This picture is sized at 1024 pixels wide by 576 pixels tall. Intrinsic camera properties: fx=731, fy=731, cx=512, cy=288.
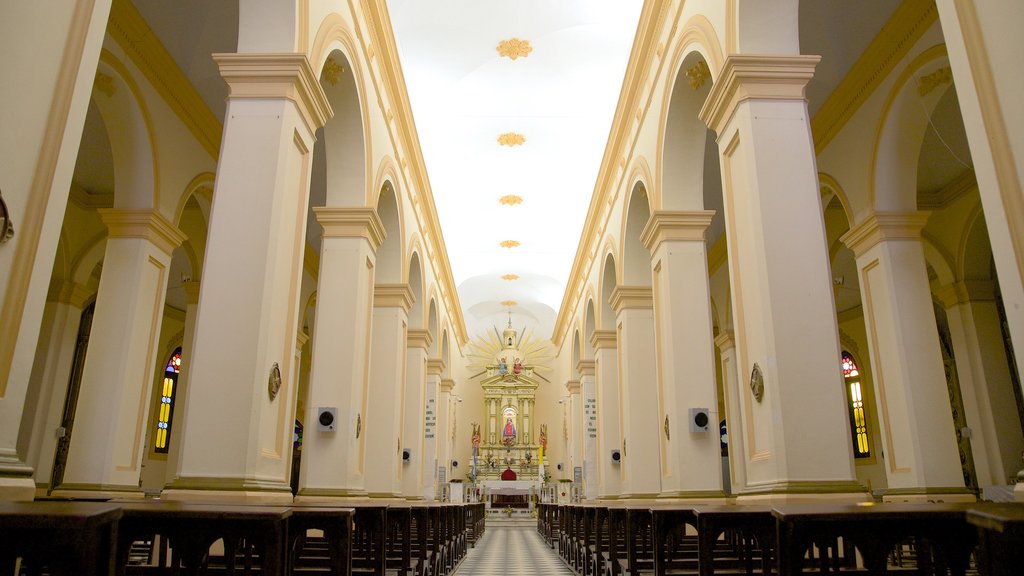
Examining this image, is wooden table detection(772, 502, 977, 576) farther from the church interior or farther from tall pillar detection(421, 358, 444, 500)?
tall pillar detection(421, 358, 444, 500)

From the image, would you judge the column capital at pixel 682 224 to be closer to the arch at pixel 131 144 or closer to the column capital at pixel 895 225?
the column capital at pixel 895 225

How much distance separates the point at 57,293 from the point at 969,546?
11.4 meters

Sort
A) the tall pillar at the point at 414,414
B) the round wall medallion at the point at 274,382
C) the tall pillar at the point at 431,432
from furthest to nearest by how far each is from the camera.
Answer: the tall pillar at the point at 431,432 < the tall pillar at the point at 414,414 < the round wall medallion at the point at 274,382

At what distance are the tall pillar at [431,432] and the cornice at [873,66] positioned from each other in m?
Answer: 10.2

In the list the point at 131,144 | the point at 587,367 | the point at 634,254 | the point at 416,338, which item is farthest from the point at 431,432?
the point at 131,144

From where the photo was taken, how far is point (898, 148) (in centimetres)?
775

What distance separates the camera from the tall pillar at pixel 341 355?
719 centimetres

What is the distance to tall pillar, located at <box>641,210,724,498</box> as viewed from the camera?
7.65m

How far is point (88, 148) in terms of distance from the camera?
970cm

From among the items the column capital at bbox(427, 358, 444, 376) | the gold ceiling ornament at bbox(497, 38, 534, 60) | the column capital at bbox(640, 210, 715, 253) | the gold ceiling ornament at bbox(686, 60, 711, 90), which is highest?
the gold ceiling ornament at bbox(497, 38, 534, 60)

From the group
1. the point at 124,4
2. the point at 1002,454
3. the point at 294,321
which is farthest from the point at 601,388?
the point at 124,4

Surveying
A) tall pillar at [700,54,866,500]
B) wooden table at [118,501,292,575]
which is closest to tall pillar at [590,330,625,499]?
tall pillar at [700,54,866,500]

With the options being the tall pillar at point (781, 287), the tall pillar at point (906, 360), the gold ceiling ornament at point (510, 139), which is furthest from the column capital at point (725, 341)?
the tall pillar at point (781, 287)

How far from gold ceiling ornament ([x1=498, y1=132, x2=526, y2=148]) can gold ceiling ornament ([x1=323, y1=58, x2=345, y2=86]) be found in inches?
254
